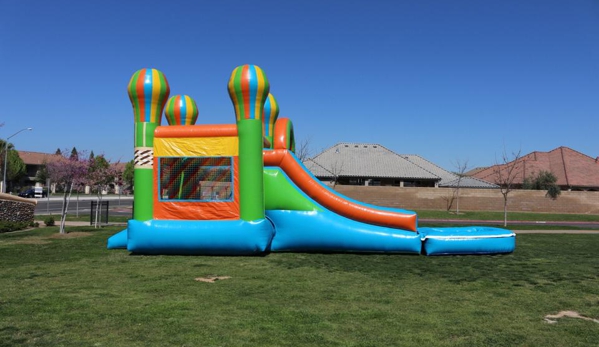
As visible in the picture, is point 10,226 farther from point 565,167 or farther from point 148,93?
point 565,167

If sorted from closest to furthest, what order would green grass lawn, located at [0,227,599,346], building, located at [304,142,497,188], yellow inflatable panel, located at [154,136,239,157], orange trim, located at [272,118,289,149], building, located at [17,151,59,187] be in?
green grass lawn, located at [0,227,599,346]
yellow inflatable panel, located at [154,136,239,157]
orange trim, located at [272,118,289,149]
building, located at [304,142,497,188]
building, located at [17,151,59,187]

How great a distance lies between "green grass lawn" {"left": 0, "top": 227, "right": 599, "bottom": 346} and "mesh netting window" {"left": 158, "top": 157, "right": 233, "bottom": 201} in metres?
1.55

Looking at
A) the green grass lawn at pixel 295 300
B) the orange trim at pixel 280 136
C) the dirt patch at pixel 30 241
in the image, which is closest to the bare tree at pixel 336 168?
the orange trim at pixel 280 136

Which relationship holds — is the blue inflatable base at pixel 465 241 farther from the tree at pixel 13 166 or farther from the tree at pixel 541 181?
the tree at pixel 13 166

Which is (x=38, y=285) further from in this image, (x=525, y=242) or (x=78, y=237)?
(x=525, y=242)

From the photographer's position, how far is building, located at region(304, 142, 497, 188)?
43.6 meters

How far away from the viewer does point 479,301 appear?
6.74 metres

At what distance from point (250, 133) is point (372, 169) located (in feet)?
115

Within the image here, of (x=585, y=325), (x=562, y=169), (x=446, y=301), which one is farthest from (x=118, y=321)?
(x=562, y=169)

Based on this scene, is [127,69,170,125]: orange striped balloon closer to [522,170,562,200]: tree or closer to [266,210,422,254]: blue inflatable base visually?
[266,210,422,254]: blue inflatable base

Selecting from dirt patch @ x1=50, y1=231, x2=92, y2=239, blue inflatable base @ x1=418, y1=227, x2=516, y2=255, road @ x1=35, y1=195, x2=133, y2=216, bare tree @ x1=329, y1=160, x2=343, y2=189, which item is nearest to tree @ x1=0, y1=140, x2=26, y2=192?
road @ x1=35, y1=195, x2=133, y2=216

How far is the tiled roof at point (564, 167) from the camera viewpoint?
4953cm

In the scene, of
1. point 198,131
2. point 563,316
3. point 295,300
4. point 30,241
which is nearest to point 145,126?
point 198,131

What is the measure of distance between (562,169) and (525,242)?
43.1 metres
